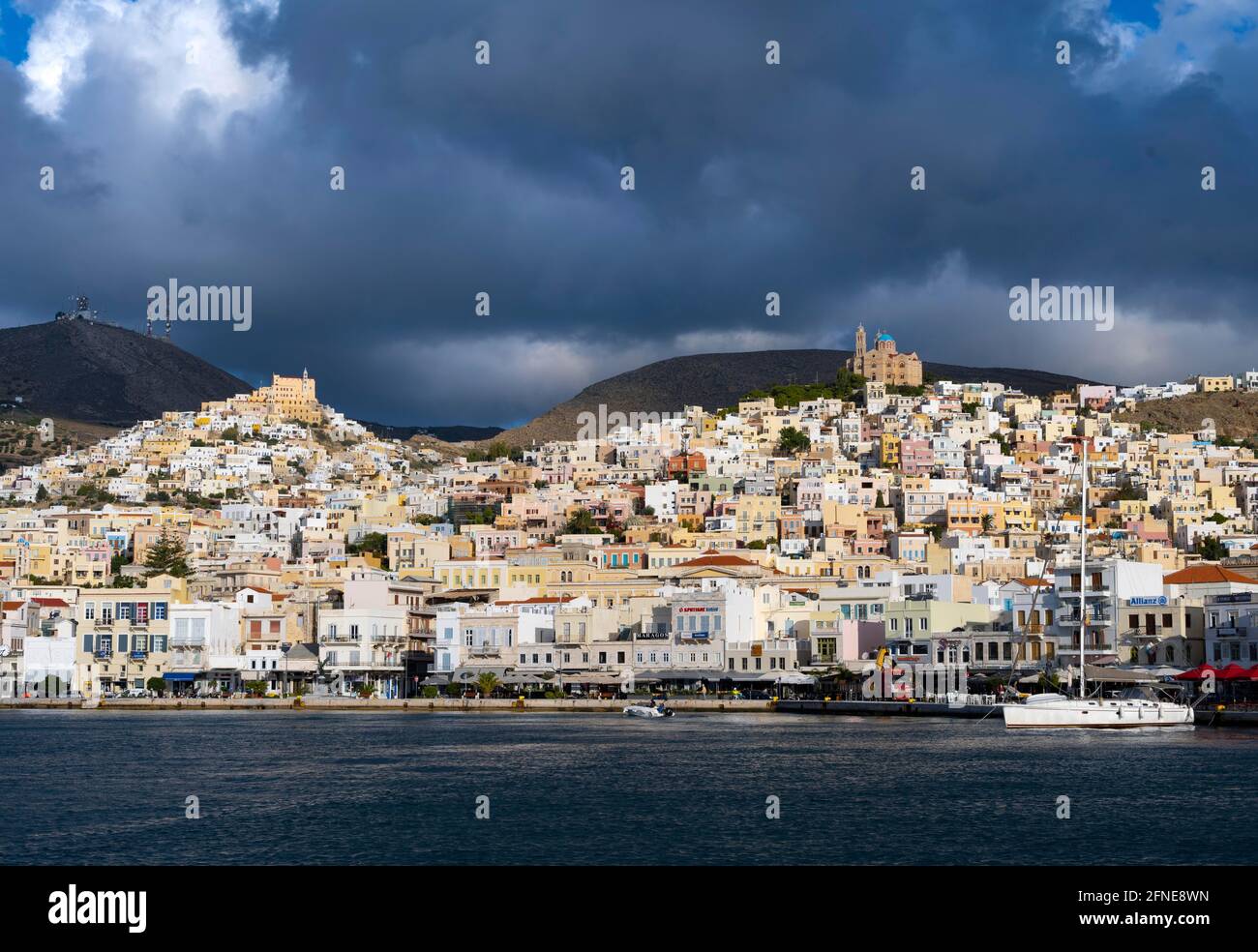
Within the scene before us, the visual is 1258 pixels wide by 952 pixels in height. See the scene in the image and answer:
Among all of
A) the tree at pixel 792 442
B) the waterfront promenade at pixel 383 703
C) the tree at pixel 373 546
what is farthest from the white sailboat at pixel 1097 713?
the tree at pixel 792 442

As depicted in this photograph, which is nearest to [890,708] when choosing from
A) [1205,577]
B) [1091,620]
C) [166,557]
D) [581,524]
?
[1091,620]

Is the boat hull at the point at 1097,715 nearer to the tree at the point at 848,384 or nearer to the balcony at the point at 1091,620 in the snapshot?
the balcony at the point at 1091,620

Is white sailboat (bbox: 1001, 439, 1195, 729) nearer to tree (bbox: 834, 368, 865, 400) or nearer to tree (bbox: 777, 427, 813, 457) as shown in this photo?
tree (bbox: 777, 427, 813, 457)

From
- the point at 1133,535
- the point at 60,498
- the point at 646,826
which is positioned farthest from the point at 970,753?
the point at 60,498

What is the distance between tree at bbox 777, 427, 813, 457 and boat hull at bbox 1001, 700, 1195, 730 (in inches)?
3790

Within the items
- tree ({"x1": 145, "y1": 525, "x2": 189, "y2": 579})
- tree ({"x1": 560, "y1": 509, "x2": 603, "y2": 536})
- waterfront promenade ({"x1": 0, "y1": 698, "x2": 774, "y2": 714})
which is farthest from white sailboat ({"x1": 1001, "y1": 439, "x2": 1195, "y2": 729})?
tree ({"x1": 145, "y1": 525, "x2": 189, "y2": 579})

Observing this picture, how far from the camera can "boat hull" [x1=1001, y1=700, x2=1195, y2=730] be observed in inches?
2277

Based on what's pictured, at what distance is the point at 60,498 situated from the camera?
170250 mm

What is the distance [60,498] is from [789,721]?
123394 millimetres

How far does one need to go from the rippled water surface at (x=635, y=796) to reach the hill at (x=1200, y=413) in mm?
125788

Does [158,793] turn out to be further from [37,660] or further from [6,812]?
[37,660]

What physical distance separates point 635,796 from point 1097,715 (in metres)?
25.9

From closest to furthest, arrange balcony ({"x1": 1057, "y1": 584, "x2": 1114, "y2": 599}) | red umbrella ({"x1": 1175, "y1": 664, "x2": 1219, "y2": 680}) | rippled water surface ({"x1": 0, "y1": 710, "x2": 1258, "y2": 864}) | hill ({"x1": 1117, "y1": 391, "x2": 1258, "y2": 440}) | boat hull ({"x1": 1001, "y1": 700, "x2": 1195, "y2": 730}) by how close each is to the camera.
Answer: rippled water surface ({"x1": 0, "y1": 710, "x2": 1258, "y2": 864}), boat hull ({"x1": 1001, "y1": 700, "x2": 1195, "y2": 730}), red umbrella ({"x1": 1175, "y1": 664, "x2": 1219, "y2": 680}), balcony ({"x1": 1057, "y1": 584, "x2": 1114, "y2": 599}), hill ({"x1": 1117, "y1": 391, "x2": 1258, "y2": 440})

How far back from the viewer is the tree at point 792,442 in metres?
156
